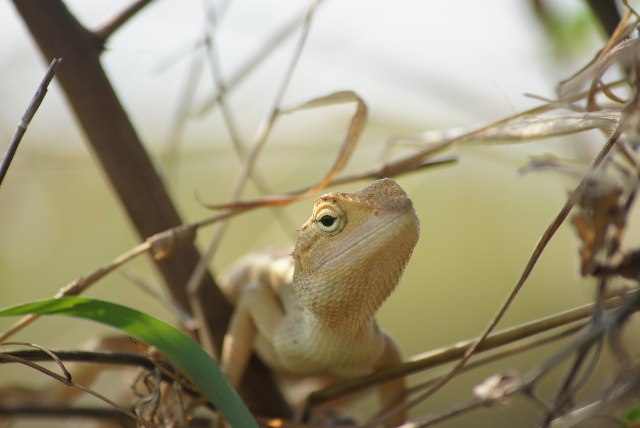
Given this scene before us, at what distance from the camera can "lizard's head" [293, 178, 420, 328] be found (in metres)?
0.98

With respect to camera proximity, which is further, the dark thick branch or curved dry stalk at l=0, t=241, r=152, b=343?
the dark thick branch

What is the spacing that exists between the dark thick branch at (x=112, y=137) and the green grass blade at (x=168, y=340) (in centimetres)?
49

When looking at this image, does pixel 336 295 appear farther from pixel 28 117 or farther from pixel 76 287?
pixel 28 117

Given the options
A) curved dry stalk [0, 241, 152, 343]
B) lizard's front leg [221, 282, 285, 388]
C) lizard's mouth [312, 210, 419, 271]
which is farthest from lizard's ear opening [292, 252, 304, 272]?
curved dry stalk [0, 241, 152, 343]

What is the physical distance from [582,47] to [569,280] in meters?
1.92

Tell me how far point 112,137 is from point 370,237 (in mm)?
703

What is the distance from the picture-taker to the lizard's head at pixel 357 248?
98cm

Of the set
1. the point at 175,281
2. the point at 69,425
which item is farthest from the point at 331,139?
the point at 69,425

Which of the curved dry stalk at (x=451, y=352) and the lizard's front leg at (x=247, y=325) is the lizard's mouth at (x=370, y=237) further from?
the lizard's front leg at (x=247, y=325)

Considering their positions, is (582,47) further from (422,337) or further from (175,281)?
(422,337)

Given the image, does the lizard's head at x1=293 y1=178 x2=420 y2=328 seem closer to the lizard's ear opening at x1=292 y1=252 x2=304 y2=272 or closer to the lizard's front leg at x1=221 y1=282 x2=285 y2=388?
the lizard's ear opening at x1=292 y1=252 x2=304 y2=272

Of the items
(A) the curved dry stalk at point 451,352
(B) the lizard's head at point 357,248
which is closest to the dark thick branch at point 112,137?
(A) the curved dry stalk at point 451,352

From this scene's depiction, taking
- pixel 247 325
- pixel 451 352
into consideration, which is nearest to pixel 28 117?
pixel 247 325

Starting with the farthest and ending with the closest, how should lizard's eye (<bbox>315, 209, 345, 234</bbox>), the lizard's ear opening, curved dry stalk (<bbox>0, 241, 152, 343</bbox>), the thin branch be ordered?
1. the lizard's ear opening
2. lizard's eye (<bbox>315, 209, 345, 234</bbox>)
3. curved dry stalk (<bbox>0, 241, 152, 343</bbox>)
4. the thin branch
